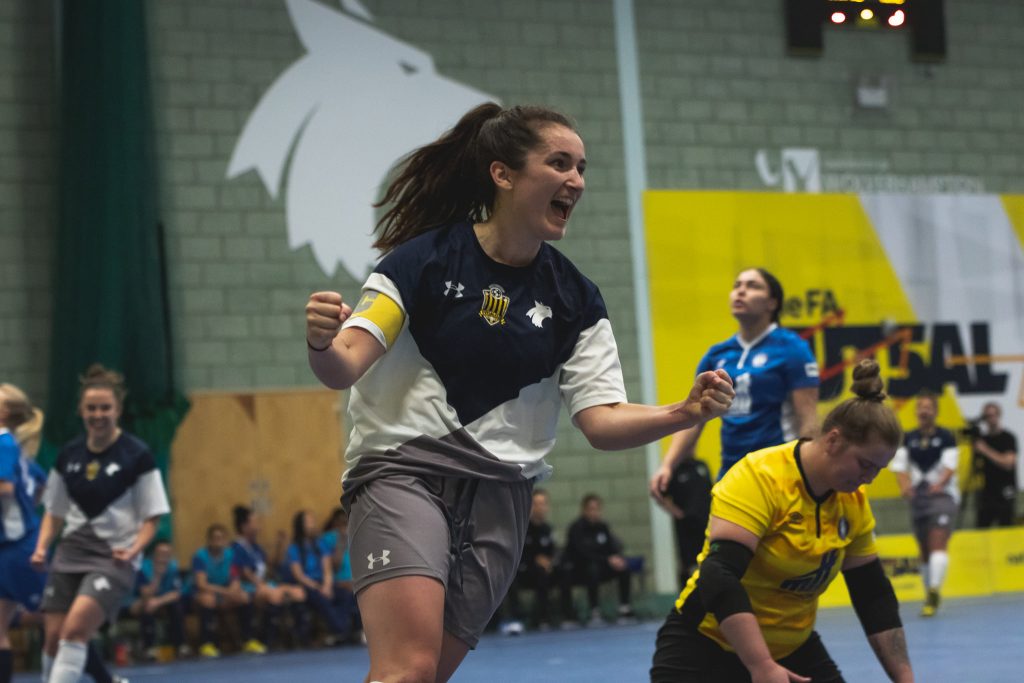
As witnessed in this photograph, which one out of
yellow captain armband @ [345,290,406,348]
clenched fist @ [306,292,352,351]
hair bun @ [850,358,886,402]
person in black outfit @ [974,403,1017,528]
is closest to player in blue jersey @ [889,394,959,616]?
person in black outfit @ [974,403,1017,528]

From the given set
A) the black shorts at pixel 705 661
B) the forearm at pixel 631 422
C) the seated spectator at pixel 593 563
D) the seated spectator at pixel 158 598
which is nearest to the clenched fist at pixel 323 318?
the forearm at pixel 631 422

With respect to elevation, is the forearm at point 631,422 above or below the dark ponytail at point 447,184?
below

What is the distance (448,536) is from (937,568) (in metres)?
9.14

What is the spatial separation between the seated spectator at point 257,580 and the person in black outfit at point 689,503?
3246mm

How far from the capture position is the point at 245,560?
39.2 ft

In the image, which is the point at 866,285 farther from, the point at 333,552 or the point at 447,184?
the point at 447,184

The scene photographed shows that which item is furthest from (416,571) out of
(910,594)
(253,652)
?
(910,594)

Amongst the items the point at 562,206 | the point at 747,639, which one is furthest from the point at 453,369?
the point at 747,639

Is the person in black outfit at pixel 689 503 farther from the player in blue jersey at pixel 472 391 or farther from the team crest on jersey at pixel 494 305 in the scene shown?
the team crest on jersey at pixel 494 305

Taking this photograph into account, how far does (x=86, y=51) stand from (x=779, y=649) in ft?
32.6

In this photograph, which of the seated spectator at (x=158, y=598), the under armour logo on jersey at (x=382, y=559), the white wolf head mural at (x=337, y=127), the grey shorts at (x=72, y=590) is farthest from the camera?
the white wolf head mural at (x=337, y=127)

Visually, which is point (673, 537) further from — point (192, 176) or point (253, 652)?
point (192, 176)

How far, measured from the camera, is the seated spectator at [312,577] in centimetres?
1192

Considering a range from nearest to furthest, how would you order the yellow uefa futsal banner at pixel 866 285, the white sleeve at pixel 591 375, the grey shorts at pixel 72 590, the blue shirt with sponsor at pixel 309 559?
the white sleeve at pixel 591 375 → the grey shorts at pixel 72 590 → the blue shirt with sponsor at pixel 309 559 → the yellow uefa futsal banner at pixel 866 285
